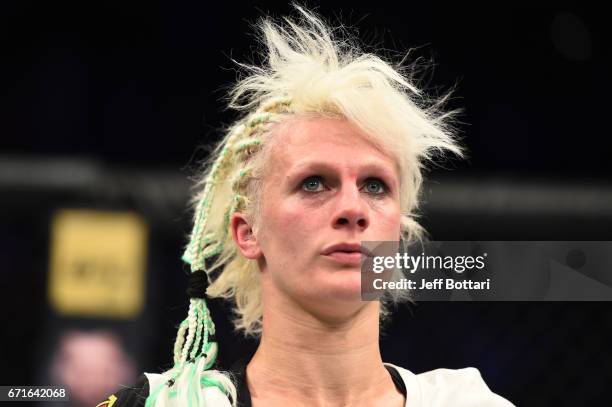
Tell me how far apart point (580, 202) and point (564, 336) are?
2.17 feet

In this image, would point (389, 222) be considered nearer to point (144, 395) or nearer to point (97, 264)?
point (144, 395)

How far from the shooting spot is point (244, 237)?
5.12 feet

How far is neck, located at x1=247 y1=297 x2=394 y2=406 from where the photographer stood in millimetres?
1458

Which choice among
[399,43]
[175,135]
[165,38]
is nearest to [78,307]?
[175,135]

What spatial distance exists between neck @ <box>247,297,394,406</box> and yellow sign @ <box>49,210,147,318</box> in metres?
1.39

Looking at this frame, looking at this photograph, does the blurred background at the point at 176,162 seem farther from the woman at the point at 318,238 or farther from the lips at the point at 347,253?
the lips at the point at 347,253

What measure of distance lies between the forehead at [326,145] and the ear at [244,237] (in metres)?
0.12

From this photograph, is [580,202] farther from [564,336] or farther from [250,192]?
[250,192]

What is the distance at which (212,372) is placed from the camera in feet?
4.94

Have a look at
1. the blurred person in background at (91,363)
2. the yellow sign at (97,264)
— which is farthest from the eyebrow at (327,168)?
the yellow sign at (97,264)

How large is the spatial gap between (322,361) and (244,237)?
237 mm

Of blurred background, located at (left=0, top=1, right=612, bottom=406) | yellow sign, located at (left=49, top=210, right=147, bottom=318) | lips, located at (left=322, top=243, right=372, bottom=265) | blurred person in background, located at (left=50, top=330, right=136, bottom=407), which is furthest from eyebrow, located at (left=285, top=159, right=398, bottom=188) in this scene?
yellow sign, located at (left=49, top=210, right=147, bottom=318)

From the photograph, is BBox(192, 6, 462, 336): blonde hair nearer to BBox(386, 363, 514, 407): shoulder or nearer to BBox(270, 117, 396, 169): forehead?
BBox(270, 117, 396, 169): forehead

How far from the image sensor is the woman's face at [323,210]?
1.39m
